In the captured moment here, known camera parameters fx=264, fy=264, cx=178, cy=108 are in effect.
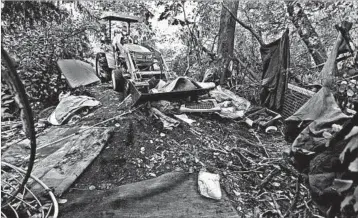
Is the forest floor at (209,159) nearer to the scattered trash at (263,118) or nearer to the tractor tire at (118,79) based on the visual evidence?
the scattered trash at (263,118)

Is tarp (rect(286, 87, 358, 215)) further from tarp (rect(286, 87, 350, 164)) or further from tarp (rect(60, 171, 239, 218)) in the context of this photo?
tarp (rect(60, 171, 239, 218))

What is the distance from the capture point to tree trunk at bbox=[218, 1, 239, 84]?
282 inches

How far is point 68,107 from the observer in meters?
5.29

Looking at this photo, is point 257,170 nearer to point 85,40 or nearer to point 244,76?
point 244,76

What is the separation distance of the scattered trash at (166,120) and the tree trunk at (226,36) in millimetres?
2673

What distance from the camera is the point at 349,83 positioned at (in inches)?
113

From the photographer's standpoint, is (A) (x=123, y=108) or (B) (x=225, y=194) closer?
(B) (x=225, y=194)

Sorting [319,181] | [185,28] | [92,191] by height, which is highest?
[185,28]

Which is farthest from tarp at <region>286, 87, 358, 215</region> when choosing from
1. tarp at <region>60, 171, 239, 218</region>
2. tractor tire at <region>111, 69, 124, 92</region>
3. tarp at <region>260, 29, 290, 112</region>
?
tractor tire at <region>111, 69, 124, 92</region>

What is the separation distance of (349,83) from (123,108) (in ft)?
13.3

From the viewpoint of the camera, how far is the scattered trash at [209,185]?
317cm

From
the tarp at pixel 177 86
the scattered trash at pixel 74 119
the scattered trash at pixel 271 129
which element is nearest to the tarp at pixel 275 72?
the scattered trash at pixel 271 129

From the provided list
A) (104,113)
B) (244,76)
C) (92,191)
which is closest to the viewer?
(92,191)

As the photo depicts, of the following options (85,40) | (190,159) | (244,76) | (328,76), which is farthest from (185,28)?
(328,76)
